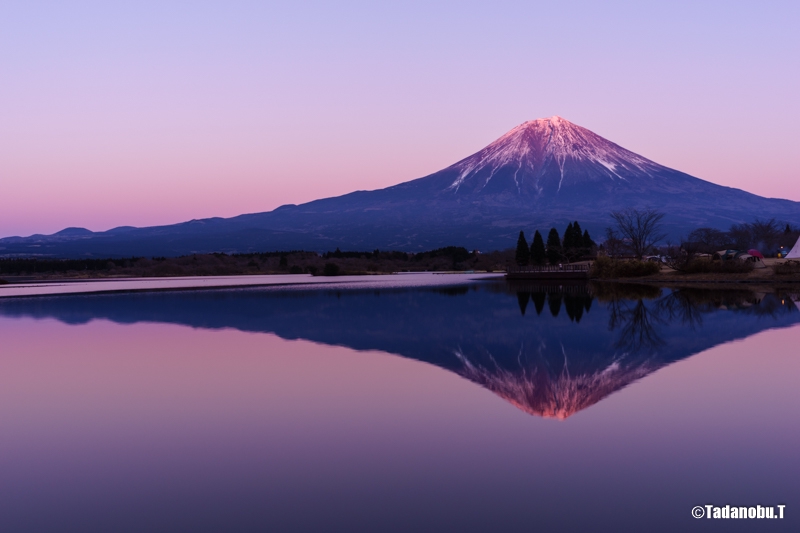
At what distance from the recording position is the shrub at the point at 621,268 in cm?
6159

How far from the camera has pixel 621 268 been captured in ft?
209

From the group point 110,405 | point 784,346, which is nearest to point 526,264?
point 784,346

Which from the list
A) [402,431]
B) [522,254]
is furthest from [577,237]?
[402,431]

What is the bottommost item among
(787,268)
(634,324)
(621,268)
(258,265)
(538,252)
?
(258,265)

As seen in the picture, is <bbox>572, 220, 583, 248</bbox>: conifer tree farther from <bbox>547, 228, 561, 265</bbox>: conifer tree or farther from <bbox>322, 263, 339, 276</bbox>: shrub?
<bbox>322, 263, 339, 276</bbox>: shrub

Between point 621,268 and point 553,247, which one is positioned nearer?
point 621,268

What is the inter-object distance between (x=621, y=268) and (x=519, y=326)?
41880 mm

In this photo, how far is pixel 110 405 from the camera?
40.6ft

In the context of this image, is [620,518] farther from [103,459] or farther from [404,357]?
[404,357]

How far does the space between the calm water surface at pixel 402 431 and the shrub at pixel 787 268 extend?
113ft

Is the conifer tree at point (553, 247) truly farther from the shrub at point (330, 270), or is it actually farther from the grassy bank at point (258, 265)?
the shrub at point (330, 270)

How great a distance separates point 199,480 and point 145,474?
762 millimetres

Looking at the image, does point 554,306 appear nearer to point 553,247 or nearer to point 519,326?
point 519,326

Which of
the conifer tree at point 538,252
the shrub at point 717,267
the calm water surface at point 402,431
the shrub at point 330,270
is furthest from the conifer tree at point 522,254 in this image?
the calm water surface at point 402,431
